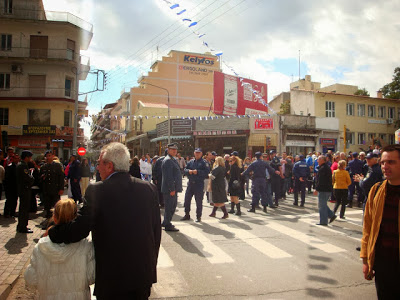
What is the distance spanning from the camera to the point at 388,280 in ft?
9.07

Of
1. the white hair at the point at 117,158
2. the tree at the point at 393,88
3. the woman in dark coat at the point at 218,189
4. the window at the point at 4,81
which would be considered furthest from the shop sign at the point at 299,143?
the white hair at the point at 117,158

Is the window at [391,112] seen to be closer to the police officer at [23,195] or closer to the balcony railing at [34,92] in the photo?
the balcony railing at [34,92]

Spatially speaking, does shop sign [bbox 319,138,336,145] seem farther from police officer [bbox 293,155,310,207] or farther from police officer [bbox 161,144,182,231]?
police officer [bbox 161,144,182,231]

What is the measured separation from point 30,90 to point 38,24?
625 centimetres

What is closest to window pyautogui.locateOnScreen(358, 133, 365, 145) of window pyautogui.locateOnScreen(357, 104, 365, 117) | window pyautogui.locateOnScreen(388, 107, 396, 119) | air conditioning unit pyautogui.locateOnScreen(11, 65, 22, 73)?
window pyautogui.locateOnScreen(357, 104, 365, 117)

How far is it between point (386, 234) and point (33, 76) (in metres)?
34.2

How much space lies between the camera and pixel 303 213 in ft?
33.9

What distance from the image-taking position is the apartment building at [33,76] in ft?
100

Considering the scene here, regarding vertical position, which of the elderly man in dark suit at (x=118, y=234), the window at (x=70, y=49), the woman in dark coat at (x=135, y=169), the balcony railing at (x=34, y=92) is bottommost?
the elderly man in dark suit at (x=118, y=234)

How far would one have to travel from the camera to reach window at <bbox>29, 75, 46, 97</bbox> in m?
31.0

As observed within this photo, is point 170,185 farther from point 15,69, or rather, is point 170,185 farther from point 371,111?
point 371,111

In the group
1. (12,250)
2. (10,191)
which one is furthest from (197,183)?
(10,191)

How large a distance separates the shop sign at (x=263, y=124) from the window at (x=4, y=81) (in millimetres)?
23385

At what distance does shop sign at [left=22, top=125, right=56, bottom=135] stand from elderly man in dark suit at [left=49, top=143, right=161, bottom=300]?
31.0m
